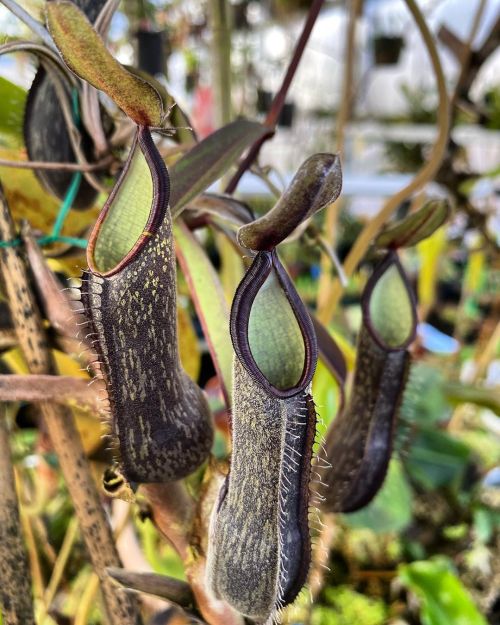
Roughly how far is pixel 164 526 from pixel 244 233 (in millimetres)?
222

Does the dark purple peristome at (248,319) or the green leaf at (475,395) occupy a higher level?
the dark purple peristome at (248,319)

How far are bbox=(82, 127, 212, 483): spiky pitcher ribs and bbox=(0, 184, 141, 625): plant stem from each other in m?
0.09

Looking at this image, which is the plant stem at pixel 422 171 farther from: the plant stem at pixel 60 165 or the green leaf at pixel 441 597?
the green leaf at pixel 441 597

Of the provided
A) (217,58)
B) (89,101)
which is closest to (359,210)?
(217,58)

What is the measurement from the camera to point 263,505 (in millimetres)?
315

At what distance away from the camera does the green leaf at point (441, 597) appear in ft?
2.83

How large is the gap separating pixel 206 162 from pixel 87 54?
118 millimetres

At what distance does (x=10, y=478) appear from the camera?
387mm

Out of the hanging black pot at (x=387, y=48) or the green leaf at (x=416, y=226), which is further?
the hanging black pot at (x=387, y=48)

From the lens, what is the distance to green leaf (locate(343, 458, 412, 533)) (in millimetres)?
956

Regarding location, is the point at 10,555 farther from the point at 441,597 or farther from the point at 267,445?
the point at 441,597

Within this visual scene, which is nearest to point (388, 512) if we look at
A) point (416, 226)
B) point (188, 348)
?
point (188, 348)

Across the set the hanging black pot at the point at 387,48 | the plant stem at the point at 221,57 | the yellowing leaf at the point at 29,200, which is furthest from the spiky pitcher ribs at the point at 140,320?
the hanging black pot at the point at 387,48

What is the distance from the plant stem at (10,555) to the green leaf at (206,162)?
20 centimetres
